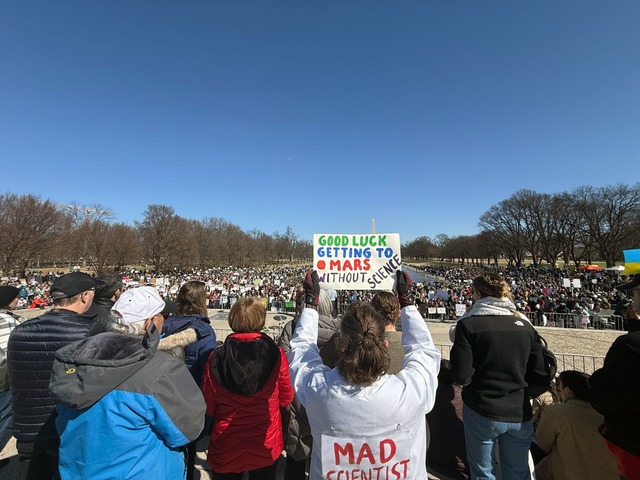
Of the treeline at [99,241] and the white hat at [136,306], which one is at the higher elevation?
the treeline at [99,241]

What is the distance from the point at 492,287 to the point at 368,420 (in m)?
1.84

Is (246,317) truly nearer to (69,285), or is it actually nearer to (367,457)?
(367,457)

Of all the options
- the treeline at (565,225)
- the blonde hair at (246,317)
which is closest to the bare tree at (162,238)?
the blonde hair at (246,317)

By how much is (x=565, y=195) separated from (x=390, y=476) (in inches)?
2577

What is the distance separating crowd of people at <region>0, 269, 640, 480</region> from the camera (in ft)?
5.13

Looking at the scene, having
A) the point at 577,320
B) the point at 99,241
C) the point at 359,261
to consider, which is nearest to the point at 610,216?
the point at 577,320

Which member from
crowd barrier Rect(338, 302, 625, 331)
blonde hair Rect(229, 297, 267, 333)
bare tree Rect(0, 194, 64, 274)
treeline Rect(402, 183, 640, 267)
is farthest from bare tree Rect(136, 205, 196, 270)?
treeline Rect(402, 183, 640, 267)

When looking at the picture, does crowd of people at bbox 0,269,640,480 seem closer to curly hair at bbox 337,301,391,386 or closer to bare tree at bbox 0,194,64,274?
curly hair at bbox 337,301,391,386

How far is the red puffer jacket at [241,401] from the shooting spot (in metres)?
2.17

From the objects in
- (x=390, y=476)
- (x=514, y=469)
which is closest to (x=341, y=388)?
(x=390, y=476)

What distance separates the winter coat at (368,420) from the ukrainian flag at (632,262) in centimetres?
245

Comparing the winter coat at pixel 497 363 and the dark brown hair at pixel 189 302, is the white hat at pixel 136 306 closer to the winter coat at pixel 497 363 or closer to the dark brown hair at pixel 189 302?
the dark brown hair at pixel 189 302

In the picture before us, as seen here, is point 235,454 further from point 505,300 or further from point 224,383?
point 505,300

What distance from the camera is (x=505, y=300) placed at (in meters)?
2.64
